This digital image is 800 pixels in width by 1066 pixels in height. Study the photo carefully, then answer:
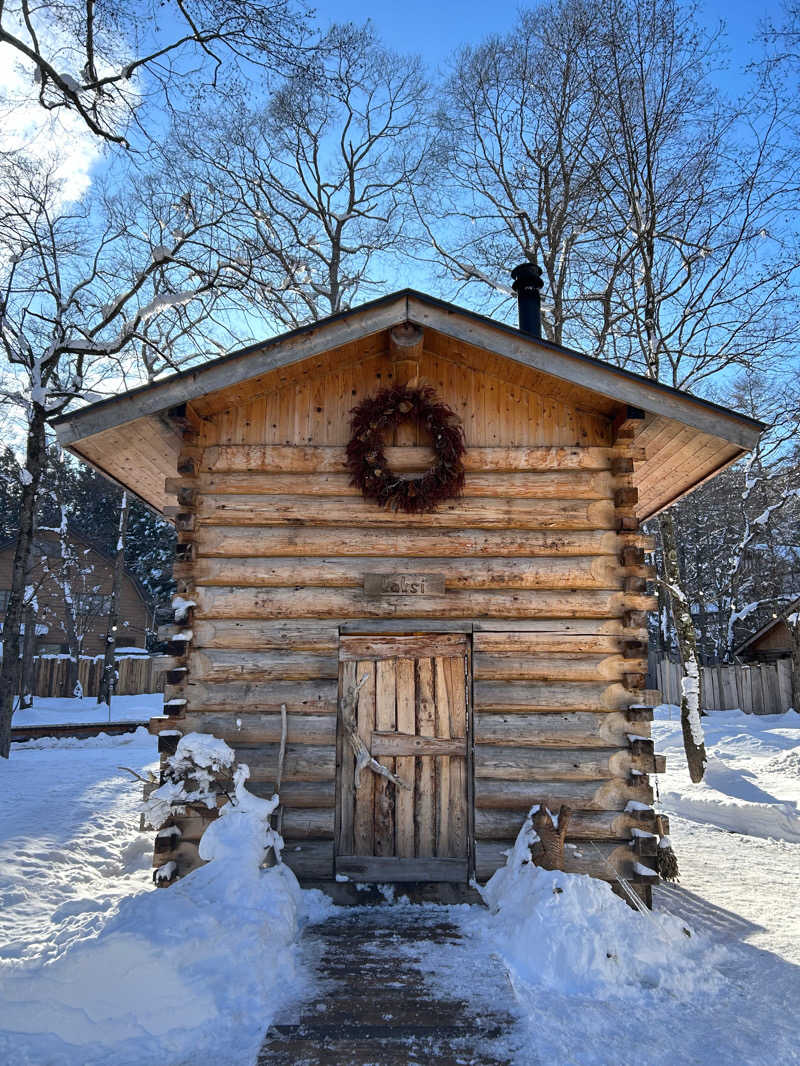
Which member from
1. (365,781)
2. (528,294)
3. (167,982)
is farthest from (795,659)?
(167,982)

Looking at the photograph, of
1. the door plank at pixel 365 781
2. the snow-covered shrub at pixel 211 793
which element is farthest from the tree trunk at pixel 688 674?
the snow-covered shrub at pixel 211 793

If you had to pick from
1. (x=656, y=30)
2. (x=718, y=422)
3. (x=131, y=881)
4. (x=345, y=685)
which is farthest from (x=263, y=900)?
(x=656, y=30)

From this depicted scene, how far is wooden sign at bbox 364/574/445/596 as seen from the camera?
6719mm

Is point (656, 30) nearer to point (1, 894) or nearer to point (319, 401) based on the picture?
point (319, 401)

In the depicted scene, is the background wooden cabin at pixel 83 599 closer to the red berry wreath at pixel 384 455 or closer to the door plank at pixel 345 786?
the door plank at pixel 345 786

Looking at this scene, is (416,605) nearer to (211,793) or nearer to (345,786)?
(345,786)

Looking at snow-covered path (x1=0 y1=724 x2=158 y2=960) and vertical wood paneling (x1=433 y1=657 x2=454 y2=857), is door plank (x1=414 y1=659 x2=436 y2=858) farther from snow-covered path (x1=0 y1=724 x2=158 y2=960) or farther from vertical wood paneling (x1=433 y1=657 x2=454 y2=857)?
snow-covered path (x1=0 y1=724 x2=158 y2=960)

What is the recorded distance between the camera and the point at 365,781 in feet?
21.7

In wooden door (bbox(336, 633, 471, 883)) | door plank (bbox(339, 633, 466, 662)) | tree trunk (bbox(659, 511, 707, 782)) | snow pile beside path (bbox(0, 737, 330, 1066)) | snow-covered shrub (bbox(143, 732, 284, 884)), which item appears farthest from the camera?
tree trunk (bbox(659, 511, 707, 782))

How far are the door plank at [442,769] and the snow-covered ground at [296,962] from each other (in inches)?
23.7

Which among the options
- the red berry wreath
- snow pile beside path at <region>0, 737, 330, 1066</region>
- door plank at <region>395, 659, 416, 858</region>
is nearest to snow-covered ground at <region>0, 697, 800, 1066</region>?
snow pile beside path at <region>0, 737, 330, 1066</region>

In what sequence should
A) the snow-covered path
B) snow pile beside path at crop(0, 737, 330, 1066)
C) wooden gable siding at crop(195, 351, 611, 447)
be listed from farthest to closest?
wooden gable siding at crop(195, 351, 611, 447) < the snow-covered path < snow pile beside path at crop(0, 737, 330, 1066)

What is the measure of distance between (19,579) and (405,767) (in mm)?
10541

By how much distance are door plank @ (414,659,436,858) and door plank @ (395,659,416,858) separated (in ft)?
0.16
